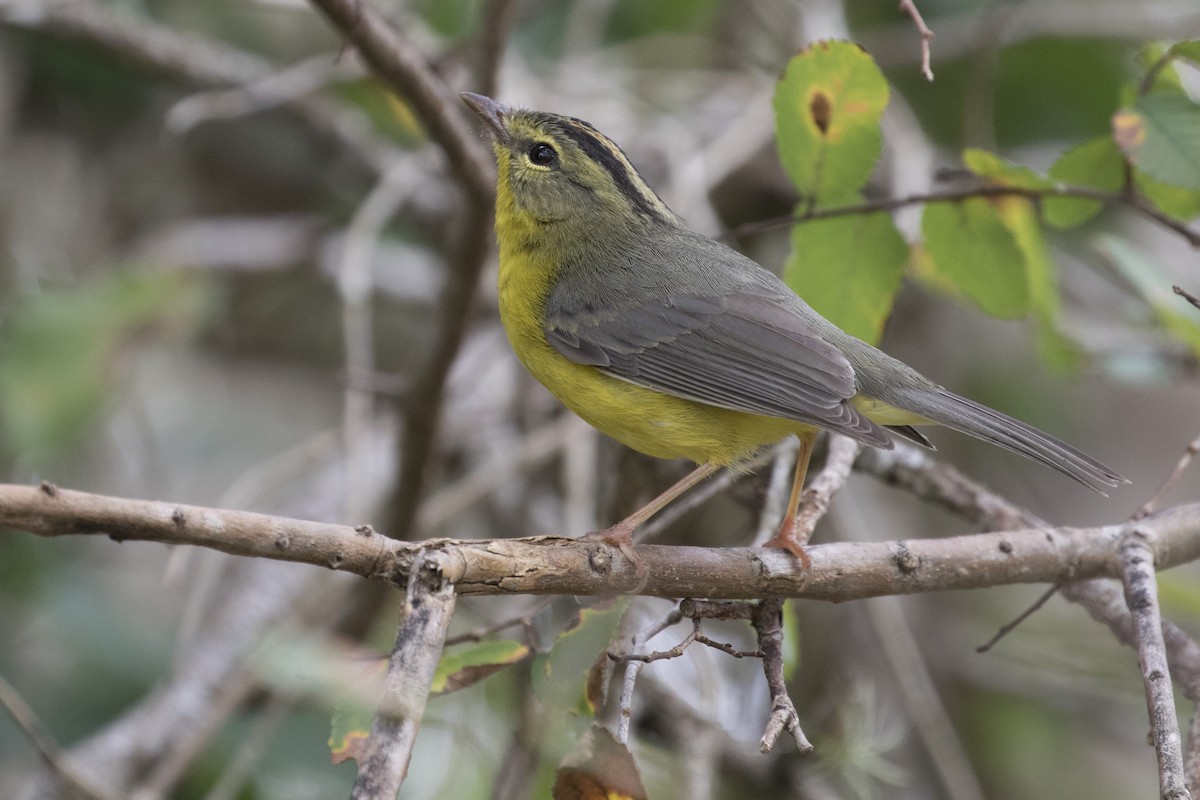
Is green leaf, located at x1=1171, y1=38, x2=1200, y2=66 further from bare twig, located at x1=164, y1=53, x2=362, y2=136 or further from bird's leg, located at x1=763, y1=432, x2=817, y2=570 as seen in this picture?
bare twig, located at x1=164, y1=53, x2=362, y2=136

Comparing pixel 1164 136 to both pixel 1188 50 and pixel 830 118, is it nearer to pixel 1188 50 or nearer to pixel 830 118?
pixel 1188 50

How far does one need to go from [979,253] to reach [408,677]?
6.57 feet

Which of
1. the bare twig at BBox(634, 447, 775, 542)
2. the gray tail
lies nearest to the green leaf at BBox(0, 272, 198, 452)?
the bare twig at BBox(634, 447, 775, 542)

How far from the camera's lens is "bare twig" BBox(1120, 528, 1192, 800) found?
185 cm

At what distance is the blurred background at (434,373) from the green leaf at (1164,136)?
83cm

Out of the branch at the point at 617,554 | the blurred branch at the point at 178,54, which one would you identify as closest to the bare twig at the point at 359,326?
the blurred branch at the point at 178,54

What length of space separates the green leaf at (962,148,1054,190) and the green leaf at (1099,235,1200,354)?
0.65m

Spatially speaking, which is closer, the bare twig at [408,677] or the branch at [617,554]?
the bare twig at [408,677]

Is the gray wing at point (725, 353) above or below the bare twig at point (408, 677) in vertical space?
above

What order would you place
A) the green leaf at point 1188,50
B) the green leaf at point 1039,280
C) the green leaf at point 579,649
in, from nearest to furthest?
the green leaf at point 579,649 → the green leaf at point 1188,50 → the green leaf at point 1039,280

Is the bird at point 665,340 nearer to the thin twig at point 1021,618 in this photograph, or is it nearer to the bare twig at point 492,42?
the bare twig at point 492,42

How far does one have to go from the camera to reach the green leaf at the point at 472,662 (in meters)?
2.14

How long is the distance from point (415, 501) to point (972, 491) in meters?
1.74

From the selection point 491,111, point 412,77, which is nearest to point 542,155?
point 491,111
